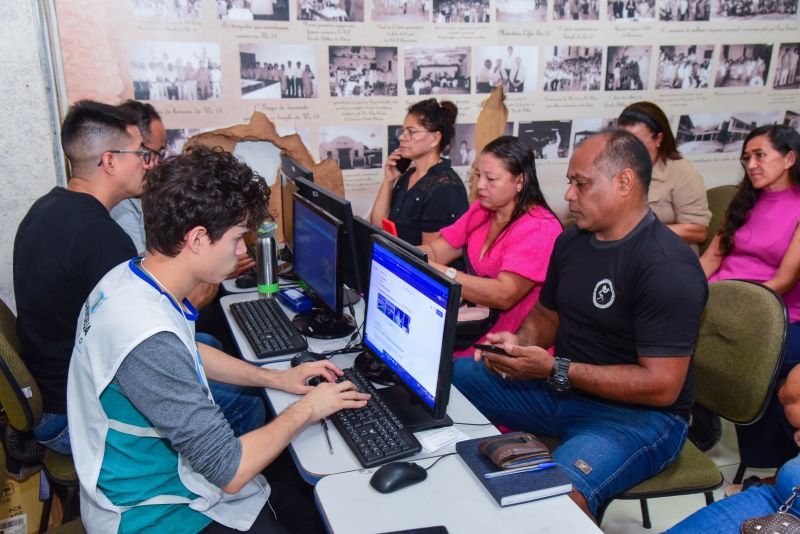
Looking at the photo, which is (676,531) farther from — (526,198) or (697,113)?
(697,113)

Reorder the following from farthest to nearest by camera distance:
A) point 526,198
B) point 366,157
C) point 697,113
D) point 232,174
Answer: point 697,113 → point 366,157 → point 526,198 → point 232,174

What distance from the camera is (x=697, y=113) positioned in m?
4.04

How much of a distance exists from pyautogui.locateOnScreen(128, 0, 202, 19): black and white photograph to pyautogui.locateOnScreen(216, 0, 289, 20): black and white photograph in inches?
4.7

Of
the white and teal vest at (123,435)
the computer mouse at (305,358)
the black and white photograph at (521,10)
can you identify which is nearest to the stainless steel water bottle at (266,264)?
the computer mouse at (305,358)

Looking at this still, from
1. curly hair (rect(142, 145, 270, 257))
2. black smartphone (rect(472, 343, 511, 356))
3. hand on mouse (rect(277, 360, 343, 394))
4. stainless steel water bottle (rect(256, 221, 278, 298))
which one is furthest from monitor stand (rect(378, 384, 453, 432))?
stainless steel water bottle (rect(256, 221, 278, 298))

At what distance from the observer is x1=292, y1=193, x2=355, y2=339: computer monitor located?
2127 mm

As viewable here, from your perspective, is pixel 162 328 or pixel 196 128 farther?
pixel 196 128

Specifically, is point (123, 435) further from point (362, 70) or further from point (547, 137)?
→ point (547, 137)

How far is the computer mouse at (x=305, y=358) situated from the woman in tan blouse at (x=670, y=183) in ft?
7.40

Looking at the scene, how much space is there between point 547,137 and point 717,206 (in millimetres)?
1088

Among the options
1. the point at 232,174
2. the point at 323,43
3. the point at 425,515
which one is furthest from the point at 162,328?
the point at 323,43

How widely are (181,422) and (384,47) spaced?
2.62 metres

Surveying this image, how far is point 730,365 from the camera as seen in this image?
2080 mm

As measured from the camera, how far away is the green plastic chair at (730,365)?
1.87m
